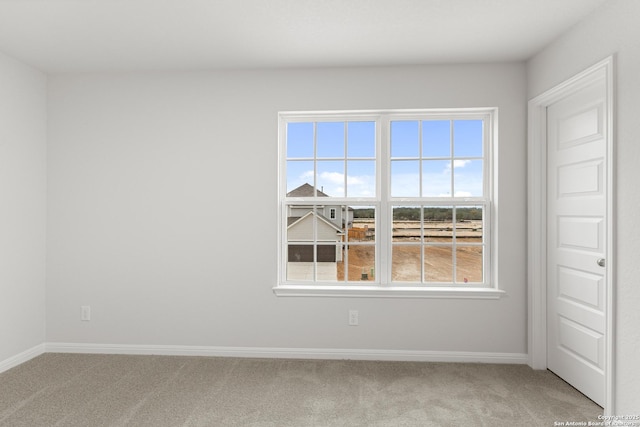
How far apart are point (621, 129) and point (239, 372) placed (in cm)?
306

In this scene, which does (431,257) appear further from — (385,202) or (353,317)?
(353,317)

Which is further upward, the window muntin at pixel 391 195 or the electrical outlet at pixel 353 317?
the window muntin at pixel 391 195

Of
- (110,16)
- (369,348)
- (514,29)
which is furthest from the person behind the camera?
(369,348)

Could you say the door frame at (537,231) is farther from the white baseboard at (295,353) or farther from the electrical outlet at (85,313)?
the electrical outlet at (85,313)

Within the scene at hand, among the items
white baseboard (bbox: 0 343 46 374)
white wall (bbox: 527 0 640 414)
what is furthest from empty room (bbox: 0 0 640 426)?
white wall (bbox: 527 0 640 414)

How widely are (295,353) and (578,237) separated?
7.87 feet

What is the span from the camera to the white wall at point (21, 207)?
301 cm

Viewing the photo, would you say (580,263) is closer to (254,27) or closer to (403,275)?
(403,275)

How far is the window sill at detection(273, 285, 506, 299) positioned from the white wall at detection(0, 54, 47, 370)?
7.05 feet

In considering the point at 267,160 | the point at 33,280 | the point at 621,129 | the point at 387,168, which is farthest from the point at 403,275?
the point at 33,280

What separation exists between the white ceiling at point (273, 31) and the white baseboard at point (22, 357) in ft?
8.14

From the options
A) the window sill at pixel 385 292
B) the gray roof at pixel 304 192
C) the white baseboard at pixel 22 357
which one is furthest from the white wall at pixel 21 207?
the gray roof at pixel 304 192

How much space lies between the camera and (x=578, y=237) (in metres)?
2.65

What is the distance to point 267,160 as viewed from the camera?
130 inches
